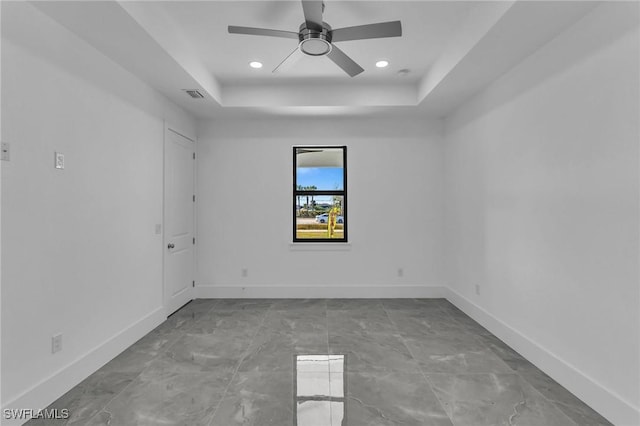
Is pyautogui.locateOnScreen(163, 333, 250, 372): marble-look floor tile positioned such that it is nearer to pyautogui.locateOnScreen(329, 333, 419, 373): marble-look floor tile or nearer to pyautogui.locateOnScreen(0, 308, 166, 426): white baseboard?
pyautogui.locateOnScreen(0, 308, 166, 426): white baseboard

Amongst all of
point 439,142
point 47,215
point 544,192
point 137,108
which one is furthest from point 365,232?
point 47,215

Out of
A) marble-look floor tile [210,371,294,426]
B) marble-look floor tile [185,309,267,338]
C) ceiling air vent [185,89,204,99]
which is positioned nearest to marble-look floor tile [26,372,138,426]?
marble-look floor tile [210,371,294,426]

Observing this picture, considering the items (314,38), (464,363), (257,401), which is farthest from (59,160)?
(464,363)

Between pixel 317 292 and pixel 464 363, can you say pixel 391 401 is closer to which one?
pixel 464 363

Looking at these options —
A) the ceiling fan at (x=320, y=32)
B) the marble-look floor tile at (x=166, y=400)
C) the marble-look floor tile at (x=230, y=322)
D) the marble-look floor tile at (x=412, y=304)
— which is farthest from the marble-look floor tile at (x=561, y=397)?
the ceiling fan at (x=320, y=32)

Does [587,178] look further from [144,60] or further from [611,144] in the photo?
[144,60]

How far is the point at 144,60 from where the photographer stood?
2.80 meters

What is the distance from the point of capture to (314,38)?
2363 mm

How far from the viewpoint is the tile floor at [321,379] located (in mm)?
1989

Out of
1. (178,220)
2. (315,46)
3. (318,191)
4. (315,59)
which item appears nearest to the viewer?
(315,46)

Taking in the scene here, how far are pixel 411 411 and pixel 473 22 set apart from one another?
2.96 meters

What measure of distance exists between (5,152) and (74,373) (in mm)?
1613

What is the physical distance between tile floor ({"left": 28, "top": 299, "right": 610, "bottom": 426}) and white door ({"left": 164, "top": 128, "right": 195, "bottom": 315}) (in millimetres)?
561

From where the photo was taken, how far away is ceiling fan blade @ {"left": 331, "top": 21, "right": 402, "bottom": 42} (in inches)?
88.4
